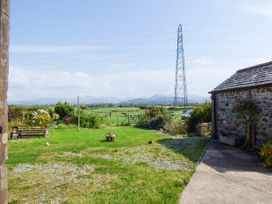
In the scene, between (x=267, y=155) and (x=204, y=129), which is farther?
(x=204, y=129)

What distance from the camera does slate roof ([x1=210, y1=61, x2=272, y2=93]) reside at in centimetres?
1209

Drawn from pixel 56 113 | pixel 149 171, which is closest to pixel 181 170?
pixel 149 171

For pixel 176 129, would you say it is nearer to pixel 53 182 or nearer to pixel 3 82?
pixel 53 182

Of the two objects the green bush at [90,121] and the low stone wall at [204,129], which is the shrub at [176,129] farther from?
the green bush at [90,121]

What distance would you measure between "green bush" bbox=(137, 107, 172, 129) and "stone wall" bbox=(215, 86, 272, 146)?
8491 mm

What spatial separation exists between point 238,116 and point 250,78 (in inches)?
76.6

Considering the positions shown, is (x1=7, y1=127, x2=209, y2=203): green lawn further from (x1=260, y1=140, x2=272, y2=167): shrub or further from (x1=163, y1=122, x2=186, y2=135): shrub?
(x1=163, y1=122, x2=186, y2=135): shrub

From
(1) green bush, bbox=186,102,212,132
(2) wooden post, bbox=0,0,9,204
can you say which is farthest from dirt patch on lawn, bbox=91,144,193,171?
(1) green bush, bbox=186,102,212,132

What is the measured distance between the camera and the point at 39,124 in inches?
927

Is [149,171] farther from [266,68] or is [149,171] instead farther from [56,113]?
[56,113]

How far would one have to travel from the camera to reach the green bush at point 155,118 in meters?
24.2

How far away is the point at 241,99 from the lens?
13.4 meters

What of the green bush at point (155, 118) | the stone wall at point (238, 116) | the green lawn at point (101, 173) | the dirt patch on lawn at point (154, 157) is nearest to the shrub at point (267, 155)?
the stone wall at point (238, 116)

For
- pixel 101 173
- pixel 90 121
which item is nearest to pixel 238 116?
pixel 101 173
